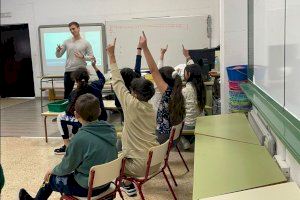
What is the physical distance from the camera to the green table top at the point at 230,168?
5.98 feet

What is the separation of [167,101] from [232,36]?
49.3 inches

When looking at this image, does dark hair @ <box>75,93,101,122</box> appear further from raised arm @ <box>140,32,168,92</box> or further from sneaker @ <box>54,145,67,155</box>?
sneaker @ <box>54,145,67,155</box>

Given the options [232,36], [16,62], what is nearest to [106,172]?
[232,36]

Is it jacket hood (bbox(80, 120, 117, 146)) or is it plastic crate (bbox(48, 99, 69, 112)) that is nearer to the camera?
jacket hood (bbox(80, 120, 117, 146))

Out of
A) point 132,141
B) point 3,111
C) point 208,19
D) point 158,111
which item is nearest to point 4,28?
point 3,111

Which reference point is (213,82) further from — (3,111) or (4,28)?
(4,28)

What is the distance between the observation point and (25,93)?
31.0 ft

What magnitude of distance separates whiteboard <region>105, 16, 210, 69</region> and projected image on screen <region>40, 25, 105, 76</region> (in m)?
0.29

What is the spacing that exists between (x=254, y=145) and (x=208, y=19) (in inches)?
222

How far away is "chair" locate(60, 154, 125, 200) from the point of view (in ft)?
6.61

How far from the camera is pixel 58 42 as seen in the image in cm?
859

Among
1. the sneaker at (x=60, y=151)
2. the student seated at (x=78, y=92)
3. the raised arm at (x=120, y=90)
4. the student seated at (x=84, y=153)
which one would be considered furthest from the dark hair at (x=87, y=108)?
the sneaker at (x=60, y=151)

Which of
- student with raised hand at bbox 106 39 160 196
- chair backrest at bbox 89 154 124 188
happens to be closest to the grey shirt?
student with raised hand at bbox 106 39 160 196

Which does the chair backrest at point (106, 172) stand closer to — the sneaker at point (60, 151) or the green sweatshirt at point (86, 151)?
the green sweatshirt at point (86, 151)
